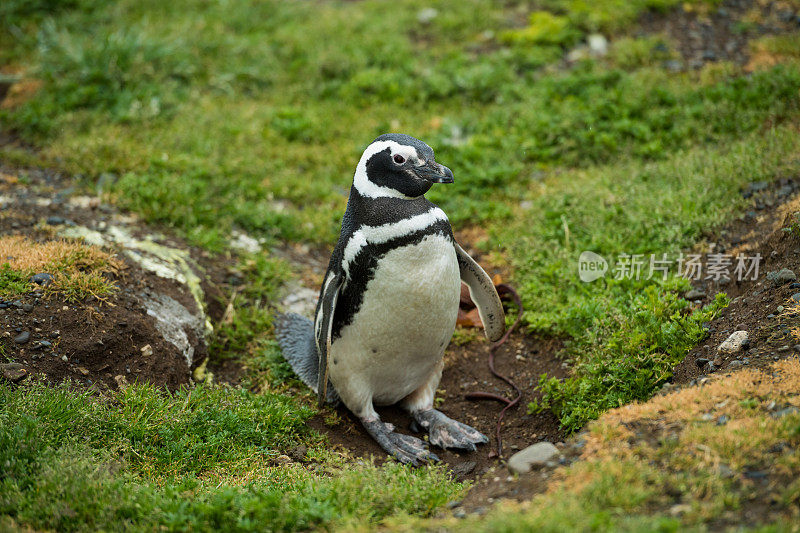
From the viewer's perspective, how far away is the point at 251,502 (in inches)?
127

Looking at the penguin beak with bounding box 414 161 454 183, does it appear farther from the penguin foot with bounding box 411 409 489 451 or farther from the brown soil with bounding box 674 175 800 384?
the brown soil with bounding box 674 175 800 384

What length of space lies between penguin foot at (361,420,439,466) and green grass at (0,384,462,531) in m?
0.20

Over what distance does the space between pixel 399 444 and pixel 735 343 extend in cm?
201

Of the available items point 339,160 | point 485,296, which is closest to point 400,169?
point 485,296

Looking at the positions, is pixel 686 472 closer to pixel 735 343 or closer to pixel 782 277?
pixel 735 343

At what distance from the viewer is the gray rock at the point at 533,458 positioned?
11.3 ft

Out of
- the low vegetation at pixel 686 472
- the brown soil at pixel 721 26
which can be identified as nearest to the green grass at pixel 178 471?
the low vegetation at pixel 686 472

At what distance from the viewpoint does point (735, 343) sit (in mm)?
4070

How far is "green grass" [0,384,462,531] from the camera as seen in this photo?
3.22 meters

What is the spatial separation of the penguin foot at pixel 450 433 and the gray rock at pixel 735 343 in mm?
1445

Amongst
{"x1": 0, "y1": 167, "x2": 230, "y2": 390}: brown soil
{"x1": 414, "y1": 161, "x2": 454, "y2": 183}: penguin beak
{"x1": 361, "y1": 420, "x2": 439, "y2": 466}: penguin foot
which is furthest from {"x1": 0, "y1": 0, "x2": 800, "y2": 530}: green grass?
{"x1": 414, "y1": 161, "x2": 454, "y2": 183}: penguin beak

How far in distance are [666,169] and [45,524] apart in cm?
509

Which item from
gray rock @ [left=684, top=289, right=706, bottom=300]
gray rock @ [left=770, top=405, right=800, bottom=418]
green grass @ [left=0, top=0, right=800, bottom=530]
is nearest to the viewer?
gray rock @ [left=770, top=405, right=800, bottom=418]

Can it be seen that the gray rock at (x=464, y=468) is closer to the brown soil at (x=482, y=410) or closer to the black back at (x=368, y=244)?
the brown soil at (x=482, y=410)
